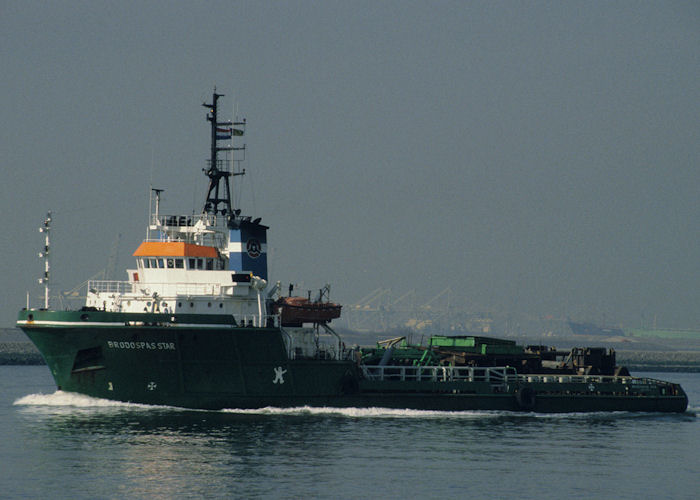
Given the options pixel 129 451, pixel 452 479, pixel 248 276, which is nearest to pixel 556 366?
pixel 248 276

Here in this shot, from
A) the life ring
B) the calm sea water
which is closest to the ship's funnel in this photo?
the calm sea water

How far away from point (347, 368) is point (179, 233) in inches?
361

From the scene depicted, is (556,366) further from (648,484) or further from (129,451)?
(129,451)

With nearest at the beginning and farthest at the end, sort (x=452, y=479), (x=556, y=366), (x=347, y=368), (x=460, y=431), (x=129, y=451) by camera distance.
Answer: (x=452, y=479), (x=129, y=451), (x=460, y=431), (x=347, y=368), (x=556, y=366)

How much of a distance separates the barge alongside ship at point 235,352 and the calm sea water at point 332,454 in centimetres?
79

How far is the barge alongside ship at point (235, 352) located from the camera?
3972cm

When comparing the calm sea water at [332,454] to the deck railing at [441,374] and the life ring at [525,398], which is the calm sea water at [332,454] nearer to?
the life ring at [525,398]

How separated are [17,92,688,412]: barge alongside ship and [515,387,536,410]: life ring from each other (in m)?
0.04

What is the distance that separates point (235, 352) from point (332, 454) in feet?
28.0

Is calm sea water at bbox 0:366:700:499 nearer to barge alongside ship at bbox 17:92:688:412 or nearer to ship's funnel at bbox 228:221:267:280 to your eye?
barge alongside ship at bbox 17:92:688:412

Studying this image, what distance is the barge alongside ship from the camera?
39.7 m

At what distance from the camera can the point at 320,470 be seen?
30.3m

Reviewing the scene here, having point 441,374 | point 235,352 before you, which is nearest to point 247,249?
point 235,352

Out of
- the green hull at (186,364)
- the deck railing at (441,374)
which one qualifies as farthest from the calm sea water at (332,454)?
the deck railing at (441,374)
